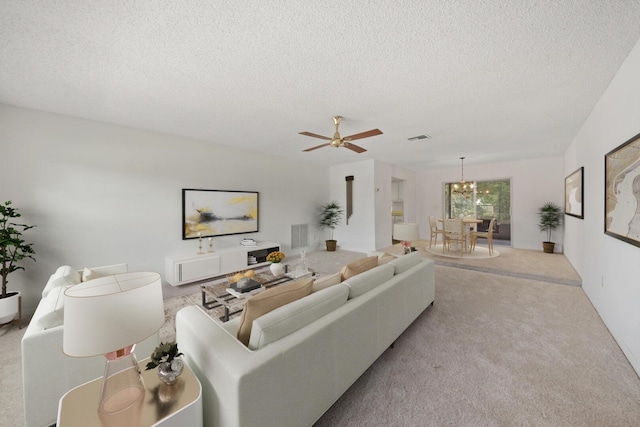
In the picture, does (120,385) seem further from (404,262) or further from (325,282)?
(404,262)

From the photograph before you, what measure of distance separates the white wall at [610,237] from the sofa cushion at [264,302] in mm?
2617

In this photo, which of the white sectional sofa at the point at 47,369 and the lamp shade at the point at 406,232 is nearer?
the white sectional sofa at the point at 47,369

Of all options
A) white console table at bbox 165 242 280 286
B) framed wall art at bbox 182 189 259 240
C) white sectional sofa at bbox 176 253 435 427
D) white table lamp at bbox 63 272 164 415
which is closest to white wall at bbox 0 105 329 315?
framed wall art at bbox 182 189 259 240

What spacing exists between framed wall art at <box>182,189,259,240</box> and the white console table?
0.42 m

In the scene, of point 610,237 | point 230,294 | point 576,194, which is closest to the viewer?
point 610,237

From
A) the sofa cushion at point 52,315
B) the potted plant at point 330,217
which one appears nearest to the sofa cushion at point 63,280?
the sofa cushion at point 52,315

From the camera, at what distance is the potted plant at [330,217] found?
647 centimetres

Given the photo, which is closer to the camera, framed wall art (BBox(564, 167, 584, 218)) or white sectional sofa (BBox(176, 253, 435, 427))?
white sectional sofa (BBox(176, 253, 435, 427))

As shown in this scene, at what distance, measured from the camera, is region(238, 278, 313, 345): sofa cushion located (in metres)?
1.35

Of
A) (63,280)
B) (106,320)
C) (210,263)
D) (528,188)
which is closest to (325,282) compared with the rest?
(106,320)

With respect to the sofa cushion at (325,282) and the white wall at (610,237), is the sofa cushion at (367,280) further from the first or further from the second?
the white wall at (610,237)

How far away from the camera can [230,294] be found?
262 cm

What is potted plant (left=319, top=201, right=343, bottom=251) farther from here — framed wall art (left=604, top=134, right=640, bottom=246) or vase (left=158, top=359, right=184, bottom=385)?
vase (left=158, top=359, right=184, bottom=385)

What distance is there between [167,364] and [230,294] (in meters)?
1.53
